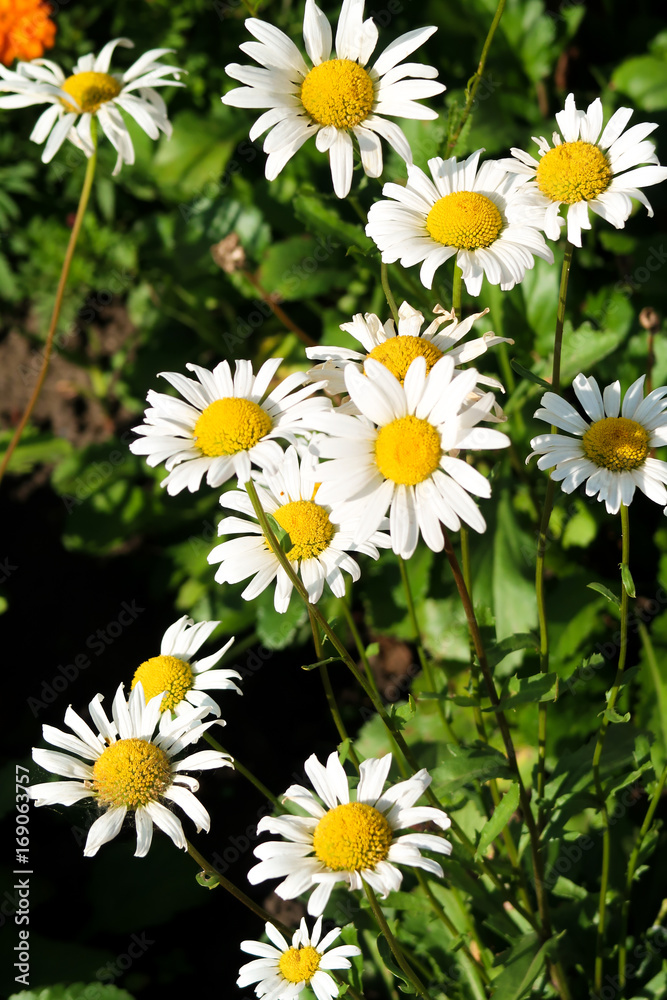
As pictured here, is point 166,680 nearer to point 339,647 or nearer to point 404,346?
point 339,647

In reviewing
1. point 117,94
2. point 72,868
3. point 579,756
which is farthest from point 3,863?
point 117,94

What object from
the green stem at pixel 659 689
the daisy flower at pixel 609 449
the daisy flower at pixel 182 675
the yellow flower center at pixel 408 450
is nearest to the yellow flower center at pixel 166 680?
the daisy flower at pixel 182 675

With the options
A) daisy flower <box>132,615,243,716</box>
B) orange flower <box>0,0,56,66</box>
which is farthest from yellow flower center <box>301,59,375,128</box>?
orange flower <box>0,0,56,66</box>

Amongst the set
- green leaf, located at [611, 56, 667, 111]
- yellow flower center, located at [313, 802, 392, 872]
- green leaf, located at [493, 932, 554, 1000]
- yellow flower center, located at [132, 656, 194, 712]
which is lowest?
green leaf, located at [493, 932, 554, 1000]

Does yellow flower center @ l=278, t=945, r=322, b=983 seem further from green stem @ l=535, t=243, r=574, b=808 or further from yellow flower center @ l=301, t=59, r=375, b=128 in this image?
yellow flower center @ l=301, t=59, r=375, b=128

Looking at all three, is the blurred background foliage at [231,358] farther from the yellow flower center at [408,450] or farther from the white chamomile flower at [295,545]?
the yellow flower center at [408,450]
